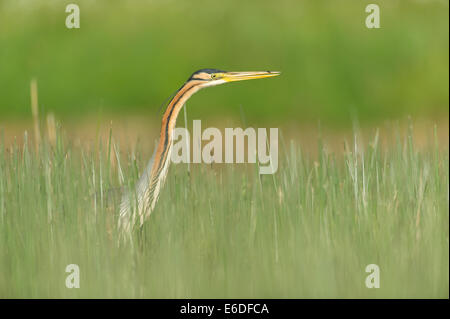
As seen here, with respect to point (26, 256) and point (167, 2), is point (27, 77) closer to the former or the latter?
point (167, 2)

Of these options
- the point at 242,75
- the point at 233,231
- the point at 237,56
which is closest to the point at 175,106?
the point at 242,75

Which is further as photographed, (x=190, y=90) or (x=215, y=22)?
(x=215, y=22)

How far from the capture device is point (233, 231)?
297 cm

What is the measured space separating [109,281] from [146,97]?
4.58 metres

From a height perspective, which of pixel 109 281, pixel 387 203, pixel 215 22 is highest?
pixel 215 22

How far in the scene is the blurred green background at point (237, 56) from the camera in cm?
703

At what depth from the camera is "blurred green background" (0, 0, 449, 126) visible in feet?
23.1

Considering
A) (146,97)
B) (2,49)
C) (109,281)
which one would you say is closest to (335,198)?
(109,281)

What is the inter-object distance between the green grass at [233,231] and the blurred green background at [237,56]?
11.9 ft

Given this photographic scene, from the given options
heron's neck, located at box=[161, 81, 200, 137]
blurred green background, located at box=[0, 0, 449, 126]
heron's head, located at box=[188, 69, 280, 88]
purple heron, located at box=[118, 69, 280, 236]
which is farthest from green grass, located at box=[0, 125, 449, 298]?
blurred green background, located at box=[0, 0, 449, 126]

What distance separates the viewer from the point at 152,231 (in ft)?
9.98

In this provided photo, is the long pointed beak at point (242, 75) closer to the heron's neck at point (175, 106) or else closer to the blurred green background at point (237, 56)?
the heron's neck at point (175, 106)

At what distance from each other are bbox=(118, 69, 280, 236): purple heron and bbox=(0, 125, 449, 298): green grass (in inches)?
3.0

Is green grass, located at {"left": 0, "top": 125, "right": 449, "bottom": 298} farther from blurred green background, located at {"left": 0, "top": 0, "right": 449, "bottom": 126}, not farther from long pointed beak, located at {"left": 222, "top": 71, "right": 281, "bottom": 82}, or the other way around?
blurred green background, located at {"left": 0, "top": 0, "right": 449, "bottom": 126}
